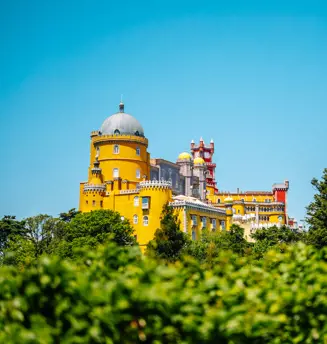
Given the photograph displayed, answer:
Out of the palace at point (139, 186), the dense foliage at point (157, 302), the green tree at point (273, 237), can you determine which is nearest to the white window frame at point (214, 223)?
the palace at point (139, 186)

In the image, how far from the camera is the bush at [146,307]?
493 inches

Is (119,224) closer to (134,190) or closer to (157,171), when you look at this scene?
(134,190)

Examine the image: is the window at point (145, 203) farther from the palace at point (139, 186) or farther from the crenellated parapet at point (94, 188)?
the crenellated parapet at point (94, 188)

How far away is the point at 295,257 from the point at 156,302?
17.8ft

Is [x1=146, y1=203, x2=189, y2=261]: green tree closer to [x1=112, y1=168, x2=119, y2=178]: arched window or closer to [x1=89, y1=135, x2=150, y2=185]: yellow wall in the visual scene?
[x1=112, y1=168, x2=119, y2=178]: arched window

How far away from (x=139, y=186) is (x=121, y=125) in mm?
11280

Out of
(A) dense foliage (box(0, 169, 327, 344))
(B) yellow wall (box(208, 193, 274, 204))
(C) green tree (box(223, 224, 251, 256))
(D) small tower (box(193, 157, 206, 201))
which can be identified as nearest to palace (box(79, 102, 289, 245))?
(D) small tower (box(193, 157, 206, 201))

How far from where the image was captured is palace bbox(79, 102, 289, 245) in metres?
85.9

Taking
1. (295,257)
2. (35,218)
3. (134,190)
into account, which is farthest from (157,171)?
(295,257)

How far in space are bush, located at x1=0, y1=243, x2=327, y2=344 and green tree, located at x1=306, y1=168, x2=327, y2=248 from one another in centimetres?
3771

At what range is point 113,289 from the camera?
41.3 ft

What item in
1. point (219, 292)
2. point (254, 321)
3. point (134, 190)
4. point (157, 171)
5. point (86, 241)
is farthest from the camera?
point (157, 171)

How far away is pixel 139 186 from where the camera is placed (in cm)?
8819

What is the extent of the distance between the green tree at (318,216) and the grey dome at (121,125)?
42.7m
